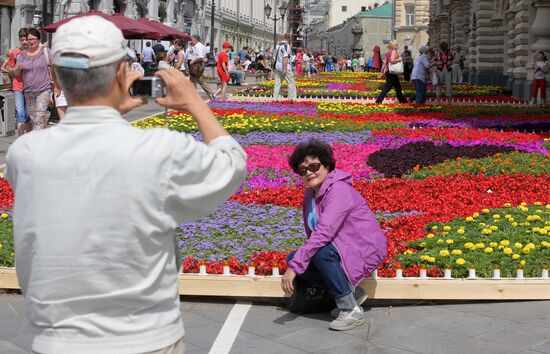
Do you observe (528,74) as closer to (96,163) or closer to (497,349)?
(497,349)

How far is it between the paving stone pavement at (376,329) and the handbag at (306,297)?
55 mm

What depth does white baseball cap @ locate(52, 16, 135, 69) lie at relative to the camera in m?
2.96

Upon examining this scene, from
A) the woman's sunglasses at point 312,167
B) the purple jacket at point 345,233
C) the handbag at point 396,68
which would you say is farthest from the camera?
the handbag at point 396,68

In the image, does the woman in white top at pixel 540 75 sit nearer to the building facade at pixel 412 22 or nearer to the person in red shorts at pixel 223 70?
the person in red shorts at pixel 223 70

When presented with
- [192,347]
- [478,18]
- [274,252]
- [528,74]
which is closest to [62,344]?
[192,347]

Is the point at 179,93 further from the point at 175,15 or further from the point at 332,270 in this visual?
the point at 175,15

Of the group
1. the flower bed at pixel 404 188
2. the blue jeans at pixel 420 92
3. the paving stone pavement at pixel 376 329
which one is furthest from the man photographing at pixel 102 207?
the blue jeans at pixel 420 92

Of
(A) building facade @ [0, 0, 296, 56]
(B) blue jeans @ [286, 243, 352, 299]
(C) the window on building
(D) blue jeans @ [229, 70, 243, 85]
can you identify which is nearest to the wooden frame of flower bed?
(B) blue jeans @ [286, 243, 352, 299]

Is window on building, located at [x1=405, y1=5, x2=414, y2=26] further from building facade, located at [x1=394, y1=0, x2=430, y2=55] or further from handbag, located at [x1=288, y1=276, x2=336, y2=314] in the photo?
handbag, located at [x1=288, y1=276, x2=336, y2=314]

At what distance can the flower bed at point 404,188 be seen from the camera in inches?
301

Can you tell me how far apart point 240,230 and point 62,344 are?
6091mm

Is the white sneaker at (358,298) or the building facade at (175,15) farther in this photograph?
the building facade at (175,15)

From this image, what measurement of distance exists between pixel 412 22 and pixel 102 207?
9752 cm

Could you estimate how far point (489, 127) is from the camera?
19.5 metres
